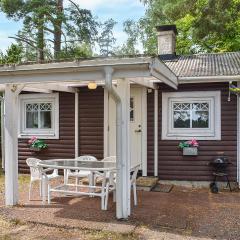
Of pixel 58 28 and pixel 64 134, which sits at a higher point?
pixel 58 28

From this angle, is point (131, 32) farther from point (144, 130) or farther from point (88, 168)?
point (88, 168)

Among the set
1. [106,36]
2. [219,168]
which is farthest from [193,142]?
[106,36]

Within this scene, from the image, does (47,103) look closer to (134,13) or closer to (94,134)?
(94,134)

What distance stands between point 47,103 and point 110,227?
469 centimetres

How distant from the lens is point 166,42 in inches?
385

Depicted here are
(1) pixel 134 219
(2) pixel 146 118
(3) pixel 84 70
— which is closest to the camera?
(3) pixel 84 70

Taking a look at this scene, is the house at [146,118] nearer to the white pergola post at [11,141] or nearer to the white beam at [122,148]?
the white pergola post at [11,141]

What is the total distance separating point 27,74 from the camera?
210 inches

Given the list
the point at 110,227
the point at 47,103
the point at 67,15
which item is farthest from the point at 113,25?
the point at 110,227

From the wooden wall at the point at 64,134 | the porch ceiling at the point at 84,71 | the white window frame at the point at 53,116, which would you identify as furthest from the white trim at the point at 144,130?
the white window frame at the point at 53,116

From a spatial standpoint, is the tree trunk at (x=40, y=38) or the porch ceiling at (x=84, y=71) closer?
the porch ceiling at (x=84, y=71)

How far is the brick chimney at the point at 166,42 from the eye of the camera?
32.0 feet

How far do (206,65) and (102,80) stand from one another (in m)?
3.91

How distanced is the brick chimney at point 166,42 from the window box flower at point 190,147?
3135mm
